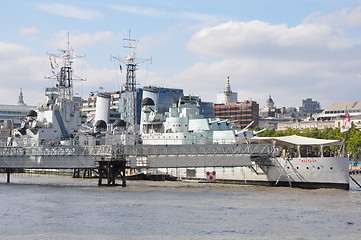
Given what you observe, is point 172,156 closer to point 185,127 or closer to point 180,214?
point 185,127

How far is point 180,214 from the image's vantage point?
44719mm

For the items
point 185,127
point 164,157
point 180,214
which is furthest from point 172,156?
point 180,214

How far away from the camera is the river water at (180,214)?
37.3m

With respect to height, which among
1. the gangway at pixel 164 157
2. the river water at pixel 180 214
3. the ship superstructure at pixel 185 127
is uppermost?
the ship superstructure at pixel 185 127

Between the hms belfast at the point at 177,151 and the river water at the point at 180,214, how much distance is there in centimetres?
438

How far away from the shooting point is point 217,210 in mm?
46875

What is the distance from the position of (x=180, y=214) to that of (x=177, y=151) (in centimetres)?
2454

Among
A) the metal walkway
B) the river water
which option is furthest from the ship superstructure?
the river water

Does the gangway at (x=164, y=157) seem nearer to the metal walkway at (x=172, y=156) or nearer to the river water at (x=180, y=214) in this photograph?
the metal walkway at (x=172, y=156)

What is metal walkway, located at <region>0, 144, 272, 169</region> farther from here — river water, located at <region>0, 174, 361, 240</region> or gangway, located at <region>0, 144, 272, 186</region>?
river water, located at <region>0, 174, 361, 240</region>

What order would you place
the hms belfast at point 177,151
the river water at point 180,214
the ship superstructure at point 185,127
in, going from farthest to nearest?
the ship superstructure at point 185,127 → the hms belfast at point 177,151 → the river water at point 180,214

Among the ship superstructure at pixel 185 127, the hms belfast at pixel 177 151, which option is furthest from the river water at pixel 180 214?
the ship superstructure at pixel 185 127

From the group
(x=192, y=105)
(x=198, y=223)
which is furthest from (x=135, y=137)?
(x=198, y=223)

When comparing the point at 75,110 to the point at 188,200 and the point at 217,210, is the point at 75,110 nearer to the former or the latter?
the point at 188,200
